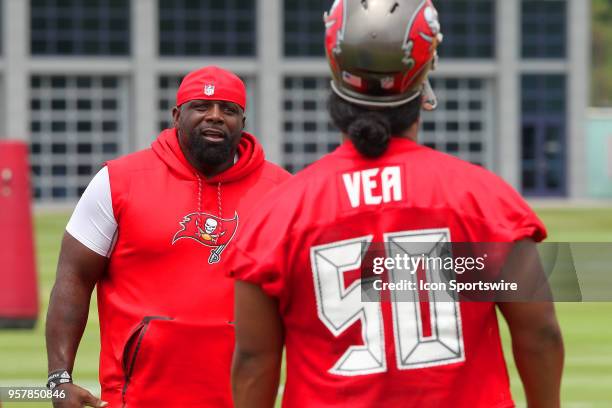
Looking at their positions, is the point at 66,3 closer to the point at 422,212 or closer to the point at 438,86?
the point at 438,86

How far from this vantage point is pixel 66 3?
44.4 metres

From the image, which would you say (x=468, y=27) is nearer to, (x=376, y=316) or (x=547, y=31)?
(x=547, y=31)

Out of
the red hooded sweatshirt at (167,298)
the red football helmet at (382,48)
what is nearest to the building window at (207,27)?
the red hooded sweatshirt at (167,298)

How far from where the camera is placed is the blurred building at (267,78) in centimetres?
4425

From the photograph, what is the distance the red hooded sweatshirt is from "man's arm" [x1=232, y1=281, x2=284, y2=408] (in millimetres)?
1617

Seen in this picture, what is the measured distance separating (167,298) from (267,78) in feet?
132

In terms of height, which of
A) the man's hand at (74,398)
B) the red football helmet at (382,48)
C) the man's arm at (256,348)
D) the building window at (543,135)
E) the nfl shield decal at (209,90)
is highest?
the red football helmet at (382,48)

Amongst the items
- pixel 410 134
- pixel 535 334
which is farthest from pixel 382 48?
pixel 535 334

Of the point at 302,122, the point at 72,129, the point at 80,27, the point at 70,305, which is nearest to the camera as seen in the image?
the point at 70,305

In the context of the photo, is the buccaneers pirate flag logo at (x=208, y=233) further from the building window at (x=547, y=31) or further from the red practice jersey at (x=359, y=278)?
the building window at (x=547, y=31)

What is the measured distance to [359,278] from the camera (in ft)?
10.4

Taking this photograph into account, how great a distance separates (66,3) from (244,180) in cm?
4041

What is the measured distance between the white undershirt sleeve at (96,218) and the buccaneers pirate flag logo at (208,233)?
24 centimetres

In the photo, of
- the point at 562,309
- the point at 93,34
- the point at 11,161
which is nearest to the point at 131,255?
the point at 11,161
